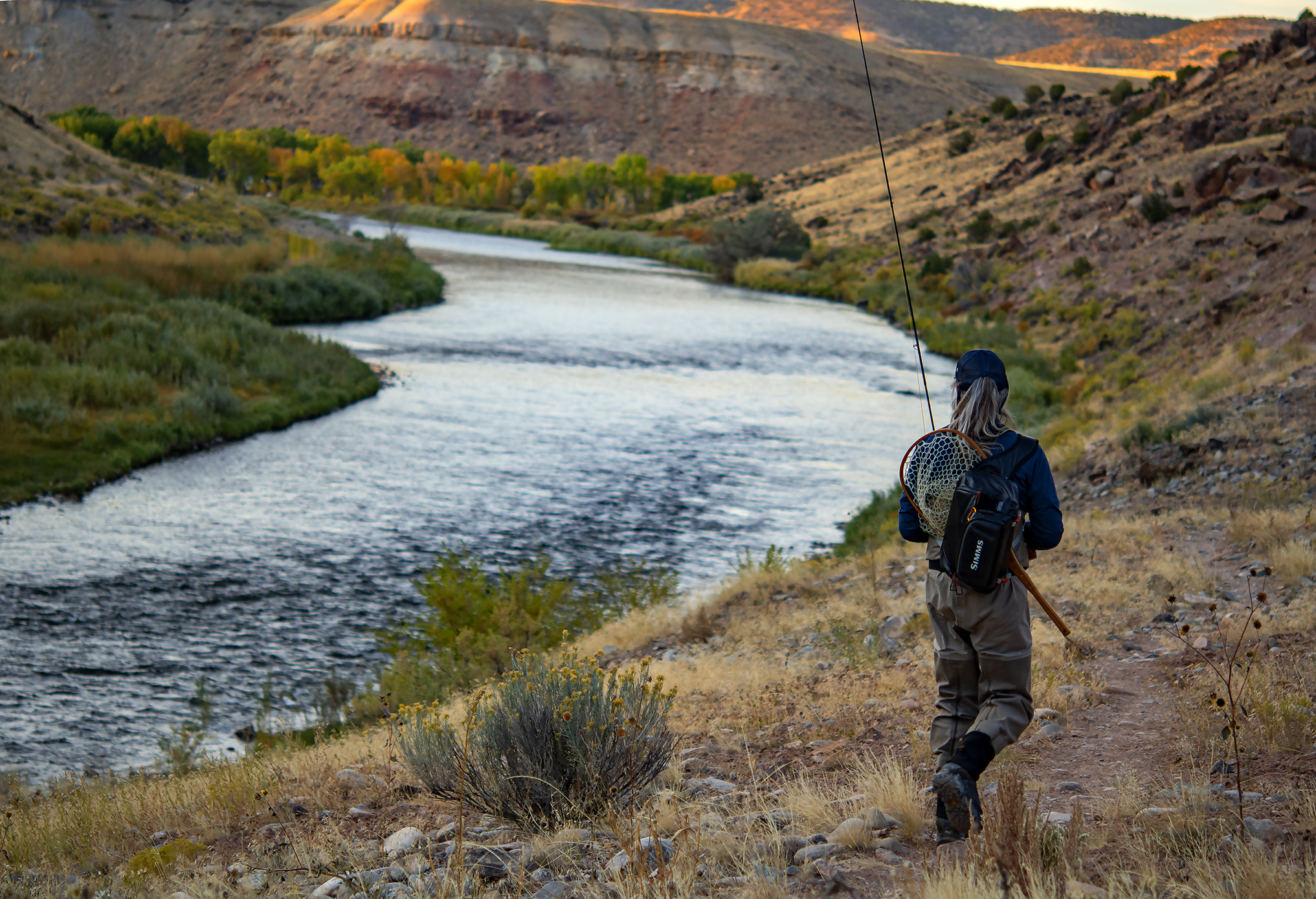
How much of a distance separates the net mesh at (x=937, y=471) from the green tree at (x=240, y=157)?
109139 millimetres

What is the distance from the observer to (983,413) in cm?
407

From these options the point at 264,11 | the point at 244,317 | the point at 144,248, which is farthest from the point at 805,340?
the point at 264,11

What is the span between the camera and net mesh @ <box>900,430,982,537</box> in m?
4.04

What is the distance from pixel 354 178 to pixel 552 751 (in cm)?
10479

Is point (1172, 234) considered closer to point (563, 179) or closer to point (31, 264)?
point (31, 264)

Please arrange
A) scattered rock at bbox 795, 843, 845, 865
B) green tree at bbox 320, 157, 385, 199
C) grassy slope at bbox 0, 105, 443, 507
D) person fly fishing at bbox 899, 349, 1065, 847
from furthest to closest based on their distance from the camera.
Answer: green tree at bbox 320, 157, 385, 199
grassy slope at bbox 0, 105, 443, 507
scattered rock at bbox 795, 843, 845, 865
person fly fishing at bbox 899, 349, 1065, 847

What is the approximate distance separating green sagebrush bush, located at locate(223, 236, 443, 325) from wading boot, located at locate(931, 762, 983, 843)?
2657 centimetres

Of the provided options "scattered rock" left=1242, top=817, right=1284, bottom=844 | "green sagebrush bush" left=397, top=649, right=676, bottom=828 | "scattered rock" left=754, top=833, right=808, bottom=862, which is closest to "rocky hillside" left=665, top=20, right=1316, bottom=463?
"scattered rock" left=1242, top=817, right=1284, bottom=844

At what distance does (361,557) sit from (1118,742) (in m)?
10.3

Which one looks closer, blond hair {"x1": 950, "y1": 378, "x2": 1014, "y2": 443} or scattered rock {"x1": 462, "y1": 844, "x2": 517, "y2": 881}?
blond hair {"x1": 950, "y1": 378, "x2": 1014, "y2": 443}

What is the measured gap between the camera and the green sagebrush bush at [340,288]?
95.0 ft

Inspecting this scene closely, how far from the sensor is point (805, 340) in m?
34.0

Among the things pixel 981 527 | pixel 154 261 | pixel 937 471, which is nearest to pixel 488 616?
pixel 937 471

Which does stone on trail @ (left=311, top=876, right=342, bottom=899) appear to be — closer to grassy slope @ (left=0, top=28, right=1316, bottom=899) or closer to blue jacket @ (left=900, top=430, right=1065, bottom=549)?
grassy slope @ (left=0, top=28, right=1316, bottom=899)
